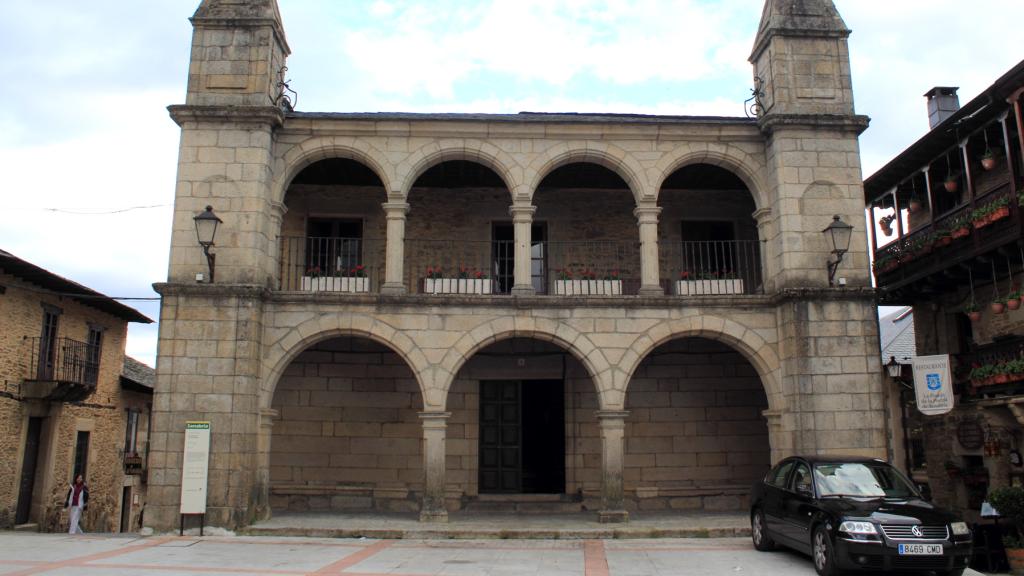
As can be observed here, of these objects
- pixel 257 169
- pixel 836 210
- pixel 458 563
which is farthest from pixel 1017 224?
pixel 257 169

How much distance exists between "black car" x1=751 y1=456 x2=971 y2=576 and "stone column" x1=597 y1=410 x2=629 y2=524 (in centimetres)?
314

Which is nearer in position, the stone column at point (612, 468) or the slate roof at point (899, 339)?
the stone column at point (612, 468)

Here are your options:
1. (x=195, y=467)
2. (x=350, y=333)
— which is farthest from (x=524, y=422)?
(x=195, y=467)

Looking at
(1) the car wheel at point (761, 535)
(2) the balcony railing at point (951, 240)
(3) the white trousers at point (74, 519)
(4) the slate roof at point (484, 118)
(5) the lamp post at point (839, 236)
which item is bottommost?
(3) the white trousers at point (74, 519)

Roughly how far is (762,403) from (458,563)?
8.40 meters

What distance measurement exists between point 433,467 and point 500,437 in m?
2.80

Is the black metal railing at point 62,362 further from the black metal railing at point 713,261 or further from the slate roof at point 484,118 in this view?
the black metal railing at point 713,261

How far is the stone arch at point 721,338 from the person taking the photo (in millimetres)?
13422

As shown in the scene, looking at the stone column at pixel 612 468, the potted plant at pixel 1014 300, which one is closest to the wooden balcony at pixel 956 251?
the potted plant at pixel 1014 300

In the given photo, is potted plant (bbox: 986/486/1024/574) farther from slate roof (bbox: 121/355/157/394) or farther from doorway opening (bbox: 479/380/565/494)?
slate roof (bbox: 121/355/157/394)

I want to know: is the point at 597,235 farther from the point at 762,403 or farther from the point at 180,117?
the point at 180,117

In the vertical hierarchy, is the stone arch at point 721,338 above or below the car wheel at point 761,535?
above

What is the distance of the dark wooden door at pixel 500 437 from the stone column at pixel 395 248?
11.0 ft

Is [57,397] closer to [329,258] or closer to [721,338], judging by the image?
[329,258]
